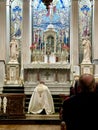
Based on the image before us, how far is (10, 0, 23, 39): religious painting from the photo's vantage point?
2084cm

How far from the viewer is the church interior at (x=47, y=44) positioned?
17891 mm

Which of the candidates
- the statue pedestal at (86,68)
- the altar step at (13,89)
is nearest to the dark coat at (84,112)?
the altar step at (13,89)

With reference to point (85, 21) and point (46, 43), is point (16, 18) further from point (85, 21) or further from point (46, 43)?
point (85, 21)

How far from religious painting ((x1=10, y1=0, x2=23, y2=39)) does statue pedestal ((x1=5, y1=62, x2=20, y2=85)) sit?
2243 mm

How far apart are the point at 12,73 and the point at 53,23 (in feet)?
13.1

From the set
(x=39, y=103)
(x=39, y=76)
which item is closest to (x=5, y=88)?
(x=39, y=76)

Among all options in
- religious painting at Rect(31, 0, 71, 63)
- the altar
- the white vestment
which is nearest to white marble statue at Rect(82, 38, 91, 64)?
religious painting at Rect(31, 0, 71, 63)

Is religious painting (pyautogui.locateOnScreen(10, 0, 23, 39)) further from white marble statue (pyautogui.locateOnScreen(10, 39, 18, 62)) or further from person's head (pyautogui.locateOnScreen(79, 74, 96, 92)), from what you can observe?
person's head (pyautogui.locateOnScreen(79, 74, 96, 92))

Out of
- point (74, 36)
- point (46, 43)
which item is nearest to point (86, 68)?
point (74, 36)

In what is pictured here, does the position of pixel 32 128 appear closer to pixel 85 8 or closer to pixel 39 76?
pixel 39 76

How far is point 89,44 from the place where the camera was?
1914 centimetres

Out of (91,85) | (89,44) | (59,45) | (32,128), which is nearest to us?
(91,85)

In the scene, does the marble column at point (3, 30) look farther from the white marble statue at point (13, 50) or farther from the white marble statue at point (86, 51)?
the white marble statue at point (86, 51)

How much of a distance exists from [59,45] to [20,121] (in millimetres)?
8469
